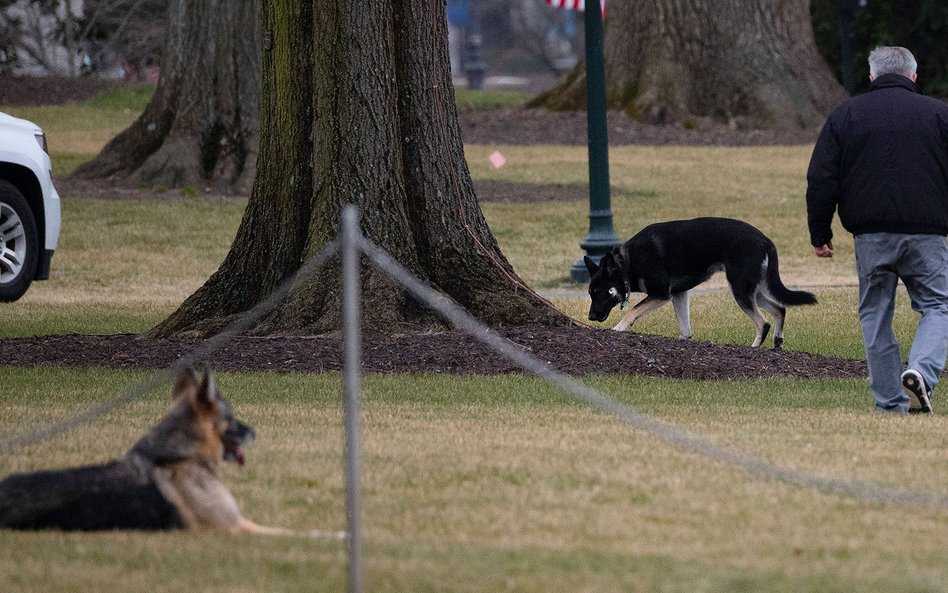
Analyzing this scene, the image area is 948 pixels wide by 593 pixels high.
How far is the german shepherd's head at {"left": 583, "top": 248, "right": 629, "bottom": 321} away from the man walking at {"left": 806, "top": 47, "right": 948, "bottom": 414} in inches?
151

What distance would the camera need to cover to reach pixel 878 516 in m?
6.13

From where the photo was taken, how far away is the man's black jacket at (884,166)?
9.14 m

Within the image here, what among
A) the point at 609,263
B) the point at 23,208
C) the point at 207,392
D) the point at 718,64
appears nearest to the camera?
the point at 207,392

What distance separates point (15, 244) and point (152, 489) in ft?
25.3

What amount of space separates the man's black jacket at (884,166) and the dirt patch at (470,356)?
1.74 metres

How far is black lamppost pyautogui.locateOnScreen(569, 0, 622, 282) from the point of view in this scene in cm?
1513

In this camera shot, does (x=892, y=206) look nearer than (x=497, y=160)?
Yes

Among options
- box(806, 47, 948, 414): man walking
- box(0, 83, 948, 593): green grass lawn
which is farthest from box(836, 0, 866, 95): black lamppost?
box(806, 47, 948, 414): man walking

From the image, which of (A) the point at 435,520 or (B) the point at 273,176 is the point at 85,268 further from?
(A) the point at 435,520

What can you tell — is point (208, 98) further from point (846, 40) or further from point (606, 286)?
point (846, 40)

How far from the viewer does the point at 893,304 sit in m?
9.40

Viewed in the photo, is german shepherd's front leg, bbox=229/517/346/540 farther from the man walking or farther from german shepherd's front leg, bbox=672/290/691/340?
german shepherd's front leg, bbox=672/290/691/340

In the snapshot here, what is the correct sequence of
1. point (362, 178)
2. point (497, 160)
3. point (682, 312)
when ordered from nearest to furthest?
point (362, 178) → point (682, 312) → point (497, 160)

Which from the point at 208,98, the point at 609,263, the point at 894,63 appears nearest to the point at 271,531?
the point at 894,63
